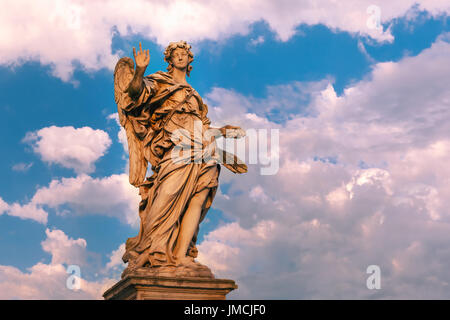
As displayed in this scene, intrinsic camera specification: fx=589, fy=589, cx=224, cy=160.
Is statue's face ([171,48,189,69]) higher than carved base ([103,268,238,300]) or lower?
higher

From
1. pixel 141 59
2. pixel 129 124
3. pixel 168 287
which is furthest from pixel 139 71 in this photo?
pixel 168 287

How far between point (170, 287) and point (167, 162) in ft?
9.17

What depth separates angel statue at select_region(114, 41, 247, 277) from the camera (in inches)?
483

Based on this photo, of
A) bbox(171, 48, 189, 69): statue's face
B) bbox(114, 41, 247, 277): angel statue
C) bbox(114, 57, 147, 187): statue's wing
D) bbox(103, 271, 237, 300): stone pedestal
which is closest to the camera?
bbox(103, 271, 237, 300): stone pedestal

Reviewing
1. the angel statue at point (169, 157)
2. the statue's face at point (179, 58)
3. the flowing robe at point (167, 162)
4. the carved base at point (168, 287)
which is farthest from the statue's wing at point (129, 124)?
the carved base at point (168, 287)

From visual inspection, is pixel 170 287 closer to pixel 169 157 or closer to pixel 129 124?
pixel 169 157

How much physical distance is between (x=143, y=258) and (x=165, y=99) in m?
3.62

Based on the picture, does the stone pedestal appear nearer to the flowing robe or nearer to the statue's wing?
the flowing robe

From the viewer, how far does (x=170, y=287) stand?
37.7ft

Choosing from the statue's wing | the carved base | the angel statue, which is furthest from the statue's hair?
the carved base

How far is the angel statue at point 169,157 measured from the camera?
12266mm

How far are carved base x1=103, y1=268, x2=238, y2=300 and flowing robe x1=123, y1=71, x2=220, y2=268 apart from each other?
1.75 feet
